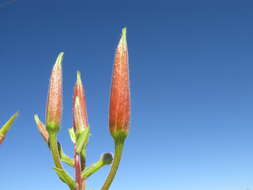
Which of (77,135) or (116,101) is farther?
(77,135)

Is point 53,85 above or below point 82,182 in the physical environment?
above

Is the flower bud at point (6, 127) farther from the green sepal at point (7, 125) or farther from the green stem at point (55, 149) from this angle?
the green stem at point (55, 149)

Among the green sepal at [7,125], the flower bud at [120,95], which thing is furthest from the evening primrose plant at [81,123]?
the green sepal at [7,125]

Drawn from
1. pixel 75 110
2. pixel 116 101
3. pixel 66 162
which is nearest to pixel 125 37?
pixel 116 101

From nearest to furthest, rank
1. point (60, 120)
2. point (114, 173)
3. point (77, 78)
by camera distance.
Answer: point (114, 173) → point (60, 120) → point (77, 78)

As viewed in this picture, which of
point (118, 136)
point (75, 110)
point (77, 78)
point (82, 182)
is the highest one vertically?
point (77, 78)

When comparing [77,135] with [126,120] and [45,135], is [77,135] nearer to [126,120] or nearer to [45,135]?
[45,135]

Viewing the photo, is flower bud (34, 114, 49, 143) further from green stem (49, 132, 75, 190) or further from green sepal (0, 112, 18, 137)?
green sepal (0, 112, 18, 137)
